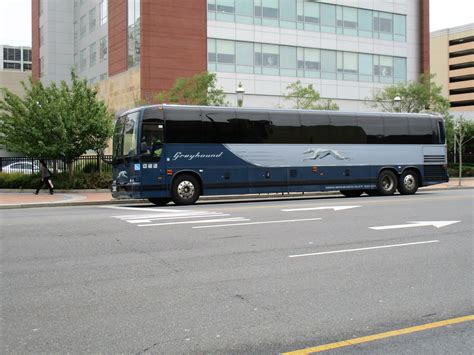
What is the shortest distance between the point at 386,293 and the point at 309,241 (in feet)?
12.6

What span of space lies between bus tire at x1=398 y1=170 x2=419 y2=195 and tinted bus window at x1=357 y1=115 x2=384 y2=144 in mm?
2033

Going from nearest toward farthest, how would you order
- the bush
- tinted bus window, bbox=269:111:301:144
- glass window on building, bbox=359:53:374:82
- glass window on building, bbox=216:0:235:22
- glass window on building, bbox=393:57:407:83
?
1. tinted bus window, bbox=269:111:301:144
2. the bush
3. glass window on building, bbox=216:0:235:22
4. glass window on building, bbox=359:53:374:82
5. glass window on building, bbox=393:57:407:83

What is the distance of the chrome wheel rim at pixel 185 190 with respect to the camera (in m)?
19.7

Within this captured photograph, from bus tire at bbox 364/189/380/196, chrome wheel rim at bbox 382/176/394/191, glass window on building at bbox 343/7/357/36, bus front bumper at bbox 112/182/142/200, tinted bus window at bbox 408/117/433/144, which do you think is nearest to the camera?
bus front bumper at bbox 112/182/142/200

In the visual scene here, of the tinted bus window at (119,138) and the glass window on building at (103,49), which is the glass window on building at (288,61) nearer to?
the glass window on building at (103,49)

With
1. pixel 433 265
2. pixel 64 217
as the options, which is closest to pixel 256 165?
pixel 64 217

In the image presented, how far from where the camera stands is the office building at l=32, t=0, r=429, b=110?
44.7 meters

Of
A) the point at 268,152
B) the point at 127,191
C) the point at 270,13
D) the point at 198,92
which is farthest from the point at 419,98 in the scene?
the point at 127,191

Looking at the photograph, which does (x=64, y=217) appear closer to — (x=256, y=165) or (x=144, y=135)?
(x=144, y=135)

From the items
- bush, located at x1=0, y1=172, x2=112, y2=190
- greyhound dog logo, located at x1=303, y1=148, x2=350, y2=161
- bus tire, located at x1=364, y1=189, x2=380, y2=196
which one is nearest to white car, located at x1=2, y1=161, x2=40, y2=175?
bush, located at x1=0, y1=172, x2=112, y2=190

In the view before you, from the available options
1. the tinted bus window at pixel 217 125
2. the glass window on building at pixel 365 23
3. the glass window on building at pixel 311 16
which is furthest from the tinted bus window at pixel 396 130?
the glass window on building at pixel 365 23

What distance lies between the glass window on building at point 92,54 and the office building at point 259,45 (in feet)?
0.35

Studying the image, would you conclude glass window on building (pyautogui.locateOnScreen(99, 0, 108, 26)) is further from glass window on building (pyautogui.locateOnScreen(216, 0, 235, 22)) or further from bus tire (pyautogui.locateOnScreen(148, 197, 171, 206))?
bus tire (pyautogui.locateOnScreen(148, 197, 171, 206))

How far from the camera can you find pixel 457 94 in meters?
119
